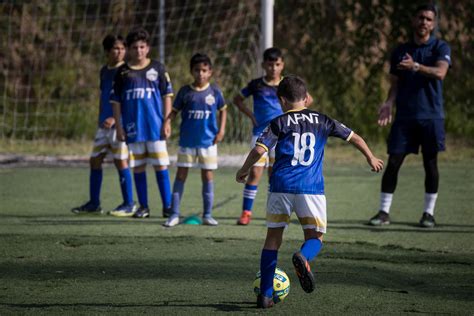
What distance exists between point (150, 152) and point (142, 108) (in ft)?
1.35

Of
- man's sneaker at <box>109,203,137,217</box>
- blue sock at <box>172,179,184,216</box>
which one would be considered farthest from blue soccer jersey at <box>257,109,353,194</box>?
man's sneaker at <box>109,203,137,217</box>

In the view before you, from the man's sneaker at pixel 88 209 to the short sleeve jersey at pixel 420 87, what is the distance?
2.98 meters

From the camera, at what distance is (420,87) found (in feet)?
27.6

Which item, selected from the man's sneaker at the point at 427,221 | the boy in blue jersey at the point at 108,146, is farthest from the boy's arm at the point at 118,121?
the man's sneaker at the point at 427,221

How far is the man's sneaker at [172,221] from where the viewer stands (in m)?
8.06

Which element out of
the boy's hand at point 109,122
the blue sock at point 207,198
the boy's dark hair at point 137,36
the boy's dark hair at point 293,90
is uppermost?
the boy's dark hair at point 137,36

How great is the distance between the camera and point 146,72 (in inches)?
Answer: 336

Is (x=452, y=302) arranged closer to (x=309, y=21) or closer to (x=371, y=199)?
(x=371, y=199)

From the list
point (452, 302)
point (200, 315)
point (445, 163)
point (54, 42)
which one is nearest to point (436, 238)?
point (452, 302)

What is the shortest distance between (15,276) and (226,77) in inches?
339

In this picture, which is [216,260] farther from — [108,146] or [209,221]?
[108,146]

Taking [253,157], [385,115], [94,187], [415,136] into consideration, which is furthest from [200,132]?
[253,157]

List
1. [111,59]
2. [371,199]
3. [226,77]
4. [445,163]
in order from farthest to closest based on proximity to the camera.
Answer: [226,77] → [445,163] → [371,199] → [111,59]

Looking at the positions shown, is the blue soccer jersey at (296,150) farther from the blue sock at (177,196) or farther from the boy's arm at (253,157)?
the blue sock at (177,196)
